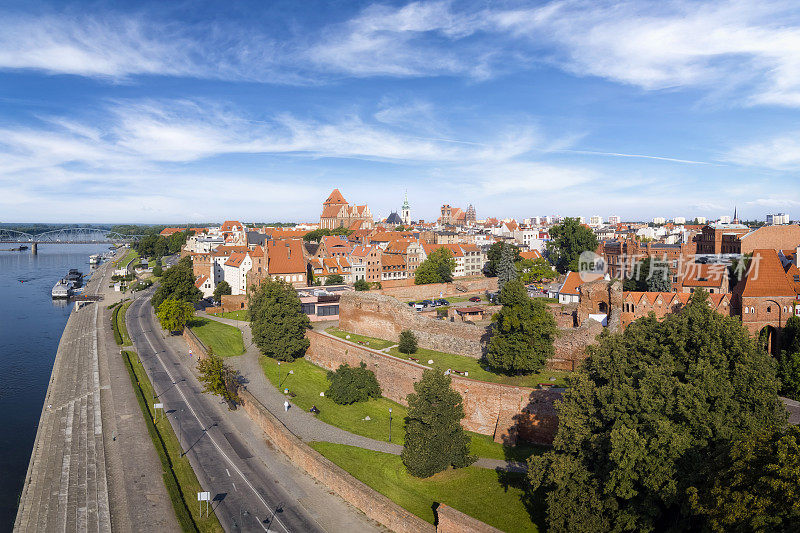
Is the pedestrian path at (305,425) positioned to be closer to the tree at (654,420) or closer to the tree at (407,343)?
the tree at (654,420)

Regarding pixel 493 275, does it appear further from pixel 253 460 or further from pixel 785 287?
pixel 253 460

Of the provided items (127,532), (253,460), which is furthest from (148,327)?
(127,532)

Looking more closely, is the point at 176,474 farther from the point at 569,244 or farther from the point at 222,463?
the point at 569,244

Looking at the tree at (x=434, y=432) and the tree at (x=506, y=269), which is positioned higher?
the tree at (x=506, y=269)

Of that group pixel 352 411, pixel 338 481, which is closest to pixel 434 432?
pixel 338 481

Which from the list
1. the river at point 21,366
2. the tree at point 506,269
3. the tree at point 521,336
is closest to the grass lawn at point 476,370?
the tree at point 521,336

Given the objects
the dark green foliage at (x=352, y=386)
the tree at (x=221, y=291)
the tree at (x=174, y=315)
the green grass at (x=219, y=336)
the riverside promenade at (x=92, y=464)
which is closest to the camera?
the riverside promenade at (x=92, y=464)
